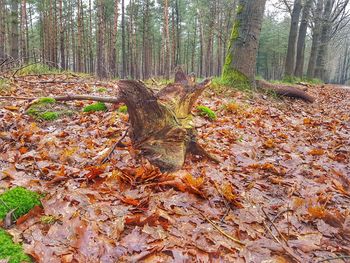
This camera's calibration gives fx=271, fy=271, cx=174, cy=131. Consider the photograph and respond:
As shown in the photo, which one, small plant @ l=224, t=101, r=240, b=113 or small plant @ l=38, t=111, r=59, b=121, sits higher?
small plant @ l=224, t=101, r=240, b=113

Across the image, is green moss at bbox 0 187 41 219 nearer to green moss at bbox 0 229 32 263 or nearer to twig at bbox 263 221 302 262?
green moss at bbox 0 229 32 263

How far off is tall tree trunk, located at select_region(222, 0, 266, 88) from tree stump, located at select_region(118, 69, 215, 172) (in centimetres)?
447

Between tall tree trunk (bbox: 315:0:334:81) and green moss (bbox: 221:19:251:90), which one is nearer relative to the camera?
green moss (bbox: 221:19:251:90)

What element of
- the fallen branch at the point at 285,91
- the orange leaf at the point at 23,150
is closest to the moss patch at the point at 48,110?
the orange leaf at the point at 23,150

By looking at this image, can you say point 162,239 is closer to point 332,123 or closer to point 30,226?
point 30,226

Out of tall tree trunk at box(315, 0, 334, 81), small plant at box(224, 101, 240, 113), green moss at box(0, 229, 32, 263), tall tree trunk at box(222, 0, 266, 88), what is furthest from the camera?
tall tree trunk at box(315, 0, 334, 81)

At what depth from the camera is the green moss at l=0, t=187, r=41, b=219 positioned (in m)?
1.85

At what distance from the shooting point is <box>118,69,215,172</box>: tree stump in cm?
281

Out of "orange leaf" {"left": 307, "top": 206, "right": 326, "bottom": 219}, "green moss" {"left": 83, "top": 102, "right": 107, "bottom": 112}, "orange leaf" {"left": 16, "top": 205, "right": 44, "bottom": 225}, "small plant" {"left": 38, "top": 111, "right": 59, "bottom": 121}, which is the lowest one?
"orange leaf" {"left": 307, "top": 206, "right": 326, "bottom": 219}

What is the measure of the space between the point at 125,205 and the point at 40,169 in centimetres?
100

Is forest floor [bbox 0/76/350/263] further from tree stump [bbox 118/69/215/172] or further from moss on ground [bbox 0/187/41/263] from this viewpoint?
tree stump [bbox 118/69/215/172]

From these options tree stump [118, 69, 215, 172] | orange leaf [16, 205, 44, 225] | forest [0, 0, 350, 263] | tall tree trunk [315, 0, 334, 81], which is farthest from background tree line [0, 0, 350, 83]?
orange leaf [16, 205, 44, 225]

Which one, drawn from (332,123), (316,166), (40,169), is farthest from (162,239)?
(332,123)

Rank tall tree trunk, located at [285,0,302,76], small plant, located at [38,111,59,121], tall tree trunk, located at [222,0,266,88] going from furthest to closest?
1. tall tree trunk, located at [285,0,302,76]
2. tall tree trunk, located at [222,0,266,88]
3. small plant, located at [38,111,59,121]
